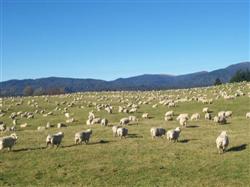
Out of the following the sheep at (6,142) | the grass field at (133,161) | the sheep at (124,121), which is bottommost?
the grass field at (133,161)

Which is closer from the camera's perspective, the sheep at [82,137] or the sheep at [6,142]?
the sheep at [6,142]

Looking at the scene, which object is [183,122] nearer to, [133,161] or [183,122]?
[183,122]

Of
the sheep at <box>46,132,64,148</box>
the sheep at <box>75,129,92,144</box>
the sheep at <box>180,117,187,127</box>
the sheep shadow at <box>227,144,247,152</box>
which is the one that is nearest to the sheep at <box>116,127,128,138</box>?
the sheep at <box>75,129,92,144</box>

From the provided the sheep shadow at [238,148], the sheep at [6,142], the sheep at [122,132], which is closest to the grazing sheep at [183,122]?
the sheep at [122,132]

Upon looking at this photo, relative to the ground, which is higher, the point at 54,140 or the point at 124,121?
the point at 124,121

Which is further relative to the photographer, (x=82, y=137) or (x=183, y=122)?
(x=183, y=122)

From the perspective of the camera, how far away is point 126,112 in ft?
199

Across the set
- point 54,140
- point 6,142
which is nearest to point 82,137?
point 54,140

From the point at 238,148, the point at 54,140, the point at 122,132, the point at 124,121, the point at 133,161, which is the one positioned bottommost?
the point at 133,161

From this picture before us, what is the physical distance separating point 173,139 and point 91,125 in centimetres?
1500

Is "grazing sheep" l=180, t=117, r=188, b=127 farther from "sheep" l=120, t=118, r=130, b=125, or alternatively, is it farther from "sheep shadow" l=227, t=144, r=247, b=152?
"sheep shadow" l=227, t=144, r=247, b=152

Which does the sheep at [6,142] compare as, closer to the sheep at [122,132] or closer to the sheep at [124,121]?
the sheep at [122,132]

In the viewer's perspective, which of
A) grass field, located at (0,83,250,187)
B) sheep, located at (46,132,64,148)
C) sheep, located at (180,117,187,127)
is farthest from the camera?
sheep, located at (180,117,187,127)

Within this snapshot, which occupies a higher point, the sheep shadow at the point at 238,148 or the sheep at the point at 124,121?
the sheep at the point at 124,121
